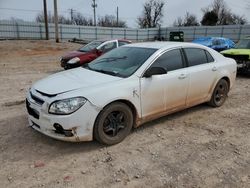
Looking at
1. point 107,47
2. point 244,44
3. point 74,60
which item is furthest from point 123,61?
point 244,44

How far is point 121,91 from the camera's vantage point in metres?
3.77

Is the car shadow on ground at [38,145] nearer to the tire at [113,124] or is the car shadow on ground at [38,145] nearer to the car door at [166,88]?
the tire at [113,124]

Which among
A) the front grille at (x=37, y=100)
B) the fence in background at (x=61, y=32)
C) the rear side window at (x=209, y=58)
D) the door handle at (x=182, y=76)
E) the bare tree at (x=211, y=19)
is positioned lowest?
the front grille at (x=37, y=100)

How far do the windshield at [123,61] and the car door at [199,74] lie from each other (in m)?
0.94

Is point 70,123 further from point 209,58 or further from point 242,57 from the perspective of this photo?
point 242,57

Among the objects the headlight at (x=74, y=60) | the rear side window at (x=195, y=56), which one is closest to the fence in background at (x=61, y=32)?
the headlight at (x=74, y=60)

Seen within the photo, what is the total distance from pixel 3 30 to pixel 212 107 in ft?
99.8

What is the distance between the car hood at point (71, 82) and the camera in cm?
362

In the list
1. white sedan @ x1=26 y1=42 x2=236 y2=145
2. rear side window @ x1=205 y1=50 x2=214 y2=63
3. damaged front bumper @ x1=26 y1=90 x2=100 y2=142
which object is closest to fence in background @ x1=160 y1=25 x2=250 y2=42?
rear side window @ x1=205 y1=50 x2=214 y2=63

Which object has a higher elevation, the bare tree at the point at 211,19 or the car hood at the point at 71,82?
the bare tree at the point at 211,19

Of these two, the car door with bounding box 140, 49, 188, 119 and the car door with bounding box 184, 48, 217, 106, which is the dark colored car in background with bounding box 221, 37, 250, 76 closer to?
the car door with bounding box 184, 48, 217, 106

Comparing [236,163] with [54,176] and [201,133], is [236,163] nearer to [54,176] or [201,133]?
[201,133]

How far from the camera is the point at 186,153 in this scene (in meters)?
3.68

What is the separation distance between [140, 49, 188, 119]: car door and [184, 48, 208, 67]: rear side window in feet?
0.78
